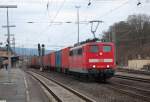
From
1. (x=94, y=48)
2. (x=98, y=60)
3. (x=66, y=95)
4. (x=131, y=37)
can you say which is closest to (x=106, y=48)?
(x=94, y=48)

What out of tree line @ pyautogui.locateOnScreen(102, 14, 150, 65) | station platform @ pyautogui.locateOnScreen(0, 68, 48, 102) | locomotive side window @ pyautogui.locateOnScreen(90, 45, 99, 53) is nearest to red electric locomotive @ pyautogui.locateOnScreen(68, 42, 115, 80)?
locomotive side window @ pyautogui.locateOnScreen(90, 45, 99, 53)

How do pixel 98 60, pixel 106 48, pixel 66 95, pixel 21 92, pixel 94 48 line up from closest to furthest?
1. pixel 66 95
2. pixel 21 92
3. pixel 98 60
4. pixel 94 48
5. pixel 106 48

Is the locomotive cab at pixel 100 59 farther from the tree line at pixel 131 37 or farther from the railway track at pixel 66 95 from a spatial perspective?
the tree line at pixel 131 37

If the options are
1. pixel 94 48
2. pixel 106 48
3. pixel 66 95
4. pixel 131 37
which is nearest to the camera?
pixel 66 95

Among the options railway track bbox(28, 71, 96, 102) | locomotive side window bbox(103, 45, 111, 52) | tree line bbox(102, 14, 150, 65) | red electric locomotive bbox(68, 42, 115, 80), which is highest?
tree line bbox(102, 14, 150, 65)

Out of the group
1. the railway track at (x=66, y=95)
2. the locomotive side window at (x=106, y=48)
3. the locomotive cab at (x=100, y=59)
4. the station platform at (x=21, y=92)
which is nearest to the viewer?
the railway track at (x=66, y=95)

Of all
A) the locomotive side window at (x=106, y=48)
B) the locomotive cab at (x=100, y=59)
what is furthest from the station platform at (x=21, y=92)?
the locomotive side window at (x=106, y=48)

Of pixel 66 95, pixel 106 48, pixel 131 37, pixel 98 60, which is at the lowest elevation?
pixel 66 95

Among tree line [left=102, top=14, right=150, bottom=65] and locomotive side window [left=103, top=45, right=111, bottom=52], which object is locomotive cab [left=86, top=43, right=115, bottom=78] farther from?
tree line [left=102, top=14, right=150, bottom=65]

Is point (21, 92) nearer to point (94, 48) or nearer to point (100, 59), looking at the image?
point (100, 59)

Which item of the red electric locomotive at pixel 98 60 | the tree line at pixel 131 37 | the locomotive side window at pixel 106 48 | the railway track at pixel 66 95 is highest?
the tree line at pixel 131 37

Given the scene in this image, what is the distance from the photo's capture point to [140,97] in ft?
65.4

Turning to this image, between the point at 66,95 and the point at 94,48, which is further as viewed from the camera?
the point at 94,48

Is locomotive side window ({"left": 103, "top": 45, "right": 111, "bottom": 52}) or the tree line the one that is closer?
locomotive side window ({"left": 103, "top": 45, "right": 111, "bottom": 52})
